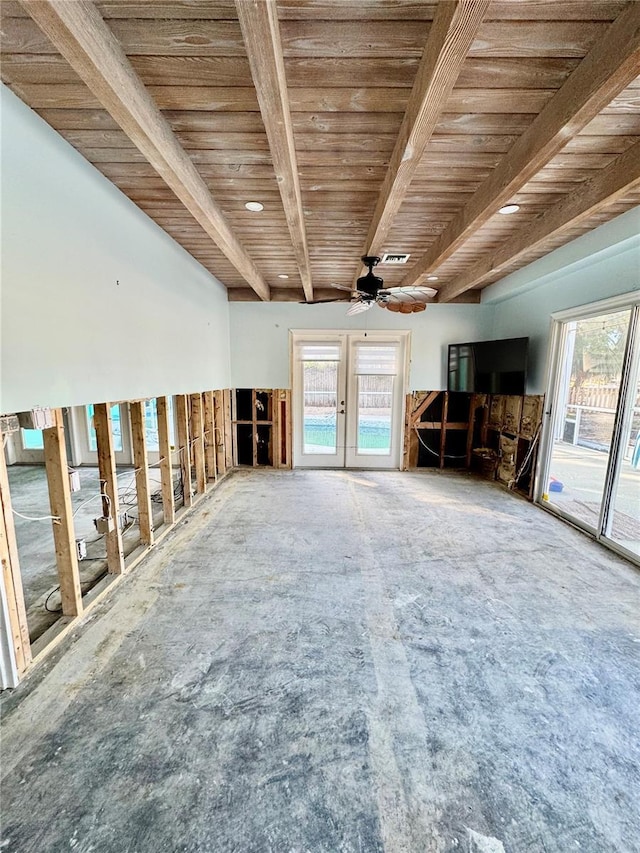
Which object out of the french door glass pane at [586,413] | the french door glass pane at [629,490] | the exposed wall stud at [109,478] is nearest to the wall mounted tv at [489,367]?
the french door glass pane at [586,413]

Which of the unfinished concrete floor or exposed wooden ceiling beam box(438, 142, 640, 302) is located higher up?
exposed wooden ceiling beam box(438, 142, 640, 302)

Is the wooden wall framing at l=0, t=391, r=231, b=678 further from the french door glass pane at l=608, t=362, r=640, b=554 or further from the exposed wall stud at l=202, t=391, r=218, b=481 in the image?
the french door glass pane at l=608, t=362, r=640, b=554

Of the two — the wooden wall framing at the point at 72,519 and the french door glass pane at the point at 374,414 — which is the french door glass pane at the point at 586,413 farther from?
the wooden wall framing at the point at 72,519

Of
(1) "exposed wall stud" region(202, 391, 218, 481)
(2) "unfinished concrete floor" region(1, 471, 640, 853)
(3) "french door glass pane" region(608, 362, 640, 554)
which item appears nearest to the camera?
(2) "unfinished concrete floor" region(1, 471, 640, 853)

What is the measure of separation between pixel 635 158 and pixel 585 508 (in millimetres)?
3618

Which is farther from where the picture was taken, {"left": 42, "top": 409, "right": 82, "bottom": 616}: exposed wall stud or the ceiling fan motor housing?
the ceiling fan motor housing

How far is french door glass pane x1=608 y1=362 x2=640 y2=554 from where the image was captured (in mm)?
3258

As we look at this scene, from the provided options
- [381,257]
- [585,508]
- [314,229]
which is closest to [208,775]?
[314,229]

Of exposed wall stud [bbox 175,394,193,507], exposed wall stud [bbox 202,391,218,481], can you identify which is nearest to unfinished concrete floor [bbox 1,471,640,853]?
exposed wall stud [bbox 175,394,193,507]

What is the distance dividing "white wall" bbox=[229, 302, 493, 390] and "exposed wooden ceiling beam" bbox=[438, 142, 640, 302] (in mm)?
1950

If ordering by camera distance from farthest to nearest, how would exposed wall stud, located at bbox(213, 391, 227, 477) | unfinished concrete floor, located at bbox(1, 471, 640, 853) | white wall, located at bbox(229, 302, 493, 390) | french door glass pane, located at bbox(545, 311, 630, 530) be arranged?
white wall, located at bbox(229, 302, 493, 390) → exposed wall stud, located at bbox(213, 391, 227, 477) → french door glass pane, located at bbox(545, 311, 630, 530) → unfinished concrete floor, located at bbox(1, 471, 640, 853)

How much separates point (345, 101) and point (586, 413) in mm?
4058

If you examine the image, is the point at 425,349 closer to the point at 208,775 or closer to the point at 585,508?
the point at 585,508

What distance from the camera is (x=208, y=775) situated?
1449mm
